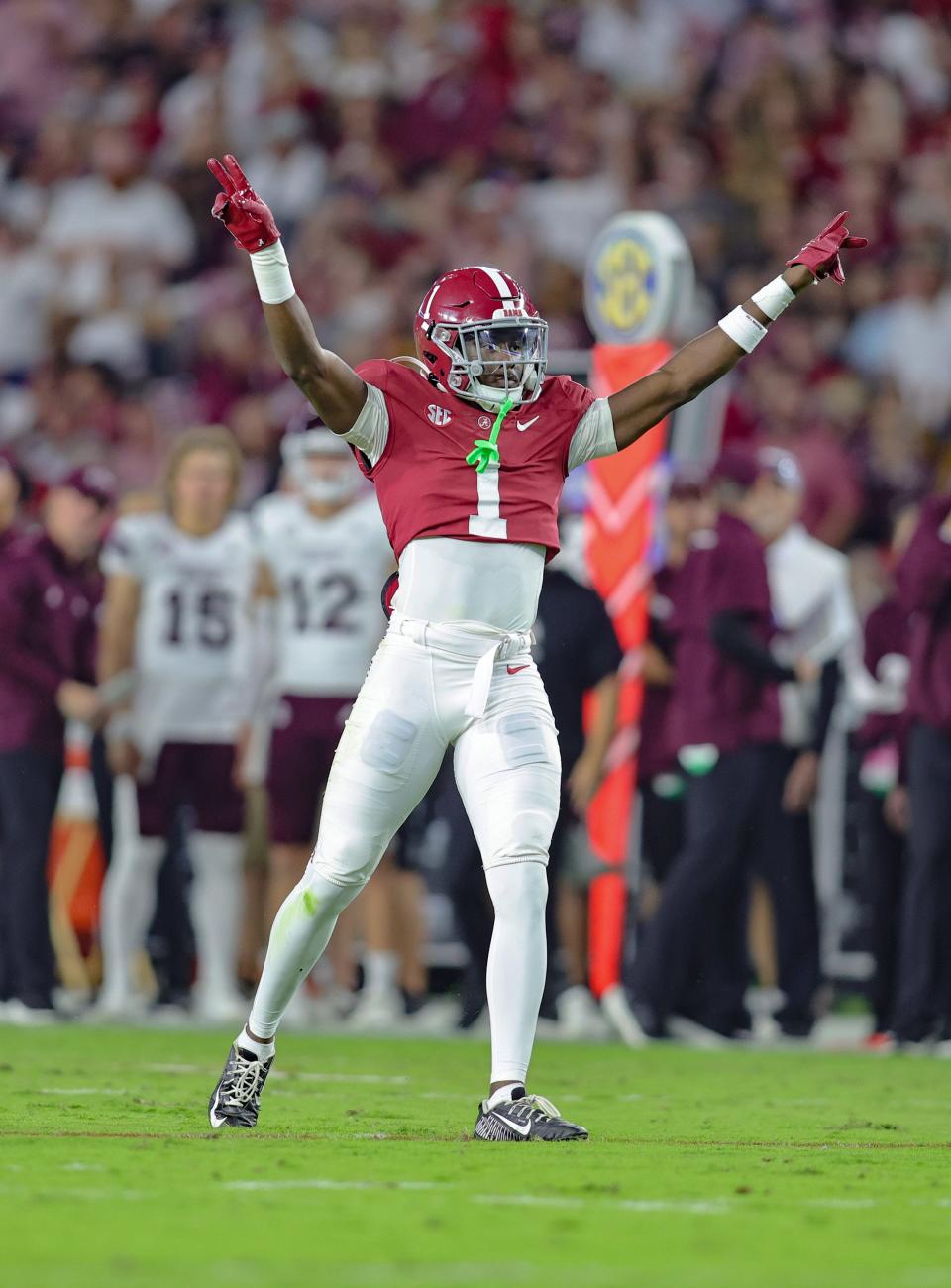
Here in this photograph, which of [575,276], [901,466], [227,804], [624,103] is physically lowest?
[227,804]

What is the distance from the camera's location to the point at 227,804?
38.8 feet

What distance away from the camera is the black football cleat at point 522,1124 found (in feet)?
20.4

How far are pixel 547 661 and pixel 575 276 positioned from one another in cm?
670

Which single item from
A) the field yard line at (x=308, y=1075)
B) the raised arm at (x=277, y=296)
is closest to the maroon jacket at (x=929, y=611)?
the field yard line at (x=308, y=1075)

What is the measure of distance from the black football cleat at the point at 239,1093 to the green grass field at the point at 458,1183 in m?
0.08

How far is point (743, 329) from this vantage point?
687 cm

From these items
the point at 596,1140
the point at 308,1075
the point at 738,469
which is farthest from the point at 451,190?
the point at 596,1140

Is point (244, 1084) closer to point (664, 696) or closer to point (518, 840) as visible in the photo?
point (518, 840)

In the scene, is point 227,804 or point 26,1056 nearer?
point 26,1056

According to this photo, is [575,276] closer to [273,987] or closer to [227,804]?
[227,804]

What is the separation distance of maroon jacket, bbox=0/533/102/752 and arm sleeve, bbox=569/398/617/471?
5.13 m

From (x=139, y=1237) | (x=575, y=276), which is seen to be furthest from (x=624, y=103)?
(x=139, y=1237)

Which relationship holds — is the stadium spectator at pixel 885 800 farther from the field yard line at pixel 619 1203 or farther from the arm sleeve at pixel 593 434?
the field yard line at pixel 619 1203

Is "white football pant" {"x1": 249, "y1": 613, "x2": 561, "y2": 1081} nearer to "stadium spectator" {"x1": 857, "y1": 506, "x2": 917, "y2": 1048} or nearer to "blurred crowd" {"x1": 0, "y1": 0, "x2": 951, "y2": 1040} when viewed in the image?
"stadium spectator" {"x1": 857, "y1": 506, "x2": 917, "y2": 1048}
